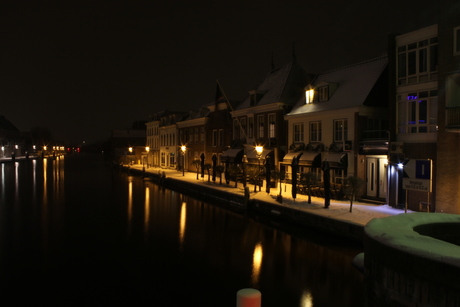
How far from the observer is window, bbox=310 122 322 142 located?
24797mm

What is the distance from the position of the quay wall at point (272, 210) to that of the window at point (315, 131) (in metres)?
6.35

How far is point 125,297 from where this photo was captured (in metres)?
10.2

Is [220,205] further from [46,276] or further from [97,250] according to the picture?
[46,276]

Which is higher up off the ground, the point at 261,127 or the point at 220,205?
the point at 261,127

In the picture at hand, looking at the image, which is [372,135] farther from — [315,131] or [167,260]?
[167,260]

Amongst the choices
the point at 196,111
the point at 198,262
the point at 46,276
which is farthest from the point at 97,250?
the point at 196,111

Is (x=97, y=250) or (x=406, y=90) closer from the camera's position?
(x=97, y=250)

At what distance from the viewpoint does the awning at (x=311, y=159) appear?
78.6 ft

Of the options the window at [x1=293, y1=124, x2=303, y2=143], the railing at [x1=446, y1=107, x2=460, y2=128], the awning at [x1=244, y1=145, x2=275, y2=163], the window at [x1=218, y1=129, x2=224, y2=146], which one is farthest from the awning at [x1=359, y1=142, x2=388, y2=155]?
the window at [x1=218, y1=129, x2=224, y2=146]

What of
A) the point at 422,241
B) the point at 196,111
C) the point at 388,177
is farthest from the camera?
the point at 196,111

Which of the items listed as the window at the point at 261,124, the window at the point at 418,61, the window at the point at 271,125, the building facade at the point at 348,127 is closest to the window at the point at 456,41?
the window at the point at 418,61

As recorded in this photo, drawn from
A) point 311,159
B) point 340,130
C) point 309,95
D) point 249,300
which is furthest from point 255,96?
point 249,300

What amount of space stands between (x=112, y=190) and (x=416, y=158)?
91.0ft

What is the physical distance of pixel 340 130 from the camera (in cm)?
2303
